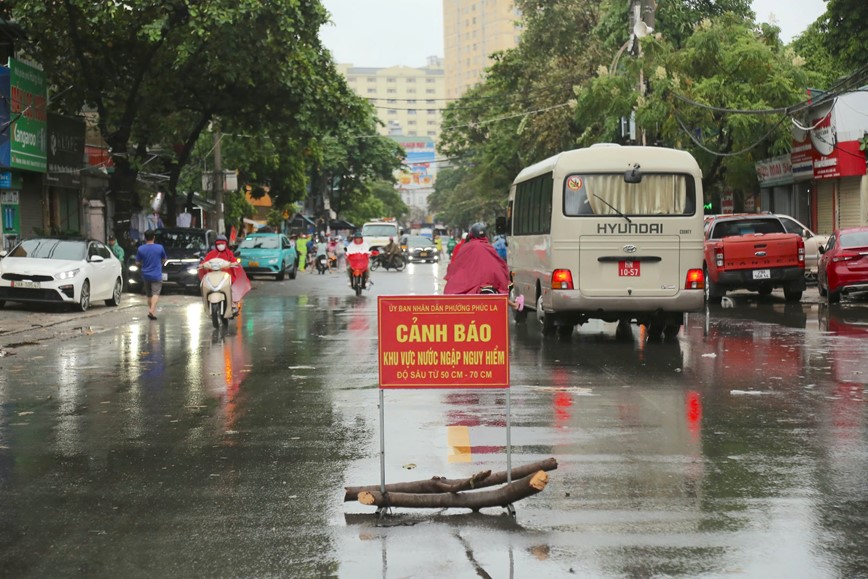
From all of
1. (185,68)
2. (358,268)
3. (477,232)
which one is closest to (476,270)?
(477,232)

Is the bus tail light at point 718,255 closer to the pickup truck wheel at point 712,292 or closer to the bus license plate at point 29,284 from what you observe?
the pickup truck wheel at point 712,292

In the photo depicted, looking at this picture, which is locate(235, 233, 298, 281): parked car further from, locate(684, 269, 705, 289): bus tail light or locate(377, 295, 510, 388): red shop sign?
locate(377, 295, 510, 388): red shop sign

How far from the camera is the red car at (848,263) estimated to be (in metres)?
25.1

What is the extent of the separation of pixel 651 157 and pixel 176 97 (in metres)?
22.7

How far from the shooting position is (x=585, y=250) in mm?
18000

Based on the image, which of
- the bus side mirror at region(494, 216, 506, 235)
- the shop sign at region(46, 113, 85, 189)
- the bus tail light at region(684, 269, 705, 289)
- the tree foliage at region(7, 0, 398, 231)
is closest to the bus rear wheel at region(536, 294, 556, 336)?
the bus tail light at region(684, 269, 705, 289)

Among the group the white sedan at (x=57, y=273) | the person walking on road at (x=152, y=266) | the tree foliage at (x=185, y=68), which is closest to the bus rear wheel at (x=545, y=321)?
the person walking on road at (x=152, y=266)

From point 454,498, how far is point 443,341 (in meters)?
0.94

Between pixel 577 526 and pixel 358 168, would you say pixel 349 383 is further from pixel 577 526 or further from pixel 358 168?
pixel 358 168

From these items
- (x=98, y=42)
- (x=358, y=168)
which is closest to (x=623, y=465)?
(x=98, y=42)

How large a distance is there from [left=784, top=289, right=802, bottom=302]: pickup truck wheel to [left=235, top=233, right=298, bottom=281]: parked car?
69.9 feet

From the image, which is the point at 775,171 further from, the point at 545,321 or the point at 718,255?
the point at 545,321

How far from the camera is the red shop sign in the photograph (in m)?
7.37

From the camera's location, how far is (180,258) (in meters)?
34.8
